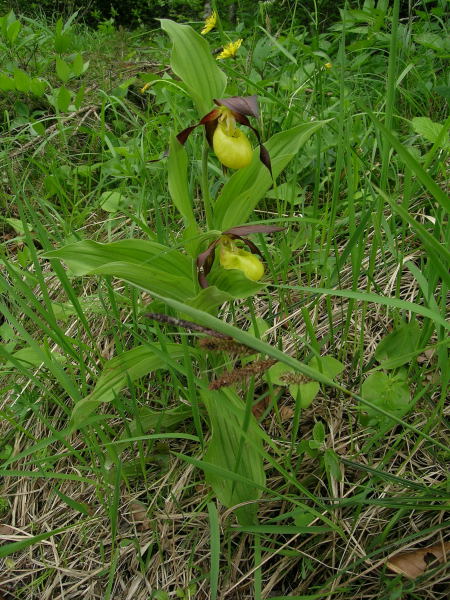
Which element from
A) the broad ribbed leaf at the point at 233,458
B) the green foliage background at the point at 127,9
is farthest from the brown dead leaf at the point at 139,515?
the green foliage background at the point at 127,9

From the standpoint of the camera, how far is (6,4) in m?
4.66

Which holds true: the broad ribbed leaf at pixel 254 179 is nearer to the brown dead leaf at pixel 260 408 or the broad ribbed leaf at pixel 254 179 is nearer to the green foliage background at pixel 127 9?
the brown dead leaf at pixel 260 408

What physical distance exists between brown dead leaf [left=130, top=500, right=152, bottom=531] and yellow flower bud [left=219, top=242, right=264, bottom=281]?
0.49 metres

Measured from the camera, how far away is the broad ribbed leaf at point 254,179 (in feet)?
3.25

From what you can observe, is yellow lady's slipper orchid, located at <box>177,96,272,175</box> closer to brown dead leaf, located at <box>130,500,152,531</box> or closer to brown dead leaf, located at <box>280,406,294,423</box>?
brown dead leaf, located at <box>280,406,294,423</box>

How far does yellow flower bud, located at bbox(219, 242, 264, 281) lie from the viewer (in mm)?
960

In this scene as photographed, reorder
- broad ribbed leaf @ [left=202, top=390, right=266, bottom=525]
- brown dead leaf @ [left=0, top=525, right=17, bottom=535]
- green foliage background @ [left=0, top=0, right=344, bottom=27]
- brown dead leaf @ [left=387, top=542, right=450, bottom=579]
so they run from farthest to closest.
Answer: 1. green foliage background @ [left=0, top=0, right=344, bottom=27]
2. brown dead leaf @ [left=0, top=525, right=17, bottom=535]
3. broad ribbed leaf @ [left=202, top=390, right=266, bottom=525]
4. brown dead leaf @ [left=387, top=542, right=450, bottom=579]

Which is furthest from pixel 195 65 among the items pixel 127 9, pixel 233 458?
pixel 127 9

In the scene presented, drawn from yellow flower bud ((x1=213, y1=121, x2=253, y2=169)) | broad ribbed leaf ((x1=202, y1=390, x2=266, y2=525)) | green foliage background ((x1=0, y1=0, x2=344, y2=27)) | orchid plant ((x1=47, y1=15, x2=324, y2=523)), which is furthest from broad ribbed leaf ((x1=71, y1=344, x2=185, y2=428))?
green foliage background ((x1=0, y1=0, x2=344, y2=27))

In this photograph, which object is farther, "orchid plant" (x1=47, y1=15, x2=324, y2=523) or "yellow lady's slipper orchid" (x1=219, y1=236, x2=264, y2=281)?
"yellow lady's slipper orchid" (x1=219, y1=236, x2=264, y2=281)

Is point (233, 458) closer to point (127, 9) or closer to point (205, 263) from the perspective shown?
point (205, 263)

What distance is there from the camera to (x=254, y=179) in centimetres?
101

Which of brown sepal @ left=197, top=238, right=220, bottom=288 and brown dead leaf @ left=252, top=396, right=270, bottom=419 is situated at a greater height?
brown sepal @ left=197, top=238, right=220, bottom=288

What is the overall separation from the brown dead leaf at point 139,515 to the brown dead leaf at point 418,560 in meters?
0.44
